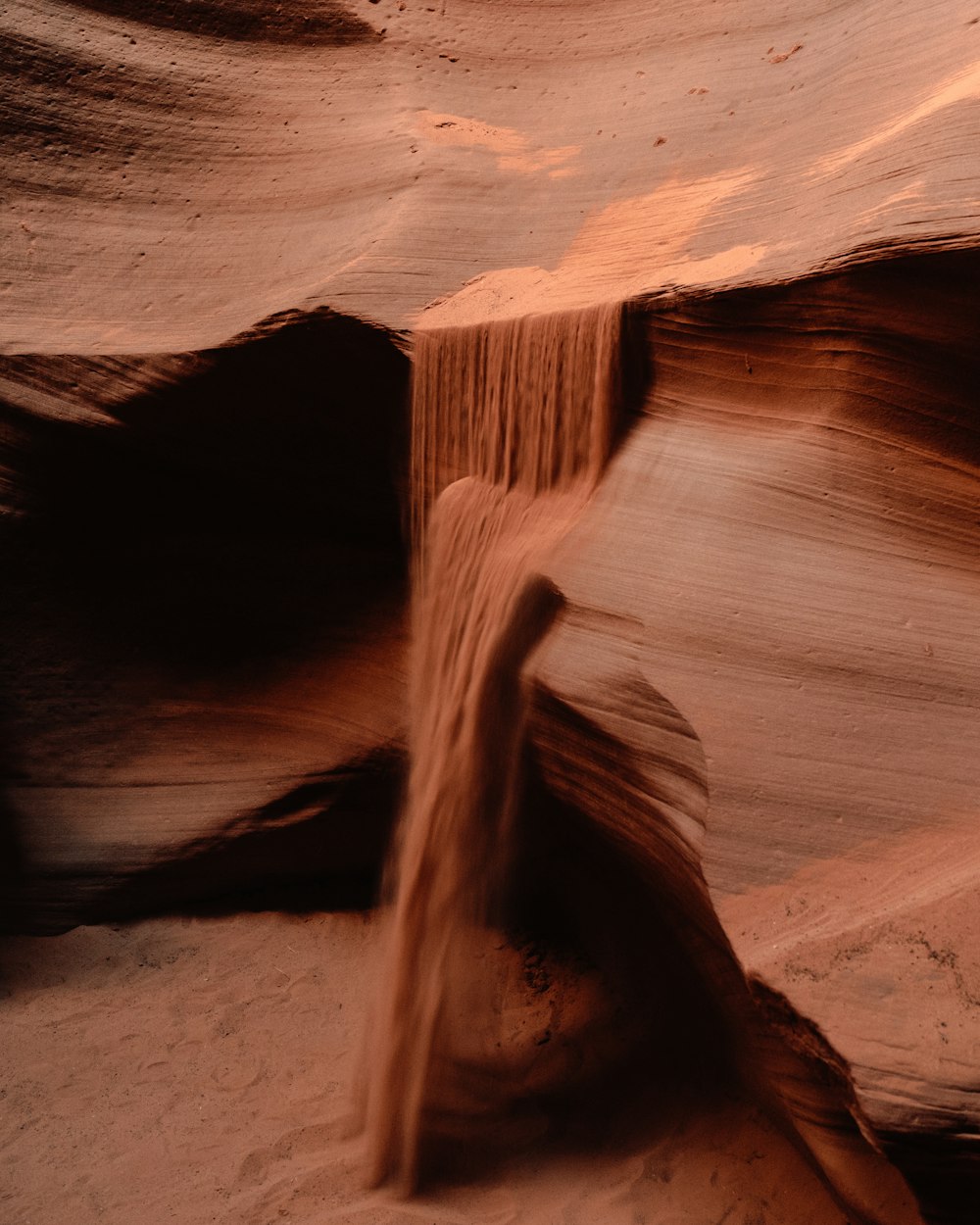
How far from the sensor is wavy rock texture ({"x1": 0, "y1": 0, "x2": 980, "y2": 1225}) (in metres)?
2.59

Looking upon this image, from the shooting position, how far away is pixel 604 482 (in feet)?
10.7

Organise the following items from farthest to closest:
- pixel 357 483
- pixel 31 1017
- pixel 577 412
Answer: pixel 357 483 → pixel 31 1017 → pixel 577 412

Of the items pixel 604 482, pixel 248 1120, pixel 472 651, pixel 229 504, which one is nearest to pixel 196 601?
pixel 229 504

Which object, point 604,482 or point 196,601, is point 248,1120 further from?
point 604,482

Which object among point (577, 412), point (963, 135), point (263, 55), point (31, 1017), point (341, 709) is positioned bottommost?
point (31, 1017)

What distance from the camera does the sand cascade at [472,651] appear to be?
10.8ft

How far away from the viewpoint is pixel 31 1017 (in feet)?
13.9

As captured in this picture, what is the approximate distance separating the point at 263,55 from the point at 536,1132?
440cm

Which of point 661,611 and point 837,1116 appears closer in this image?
point 837,1116

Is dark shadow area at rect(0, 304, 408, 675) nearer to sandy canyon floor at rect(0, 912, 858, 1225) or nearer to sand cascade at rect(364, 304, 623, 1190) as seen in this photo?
sand cascade at rect(364, 304, 623, 1190)

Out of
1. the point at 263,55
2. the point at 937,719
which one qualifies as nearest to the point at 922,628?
the point at 937,719

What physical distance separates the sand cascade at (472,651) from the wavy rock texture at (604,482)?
5.4 inches

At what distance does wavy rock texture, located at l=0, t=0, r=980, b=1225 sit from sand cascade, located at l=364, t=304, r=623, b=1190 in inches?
5.4

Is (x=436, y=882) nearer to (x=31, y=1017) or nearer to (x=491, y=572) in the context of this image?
(x=491, y=572)
